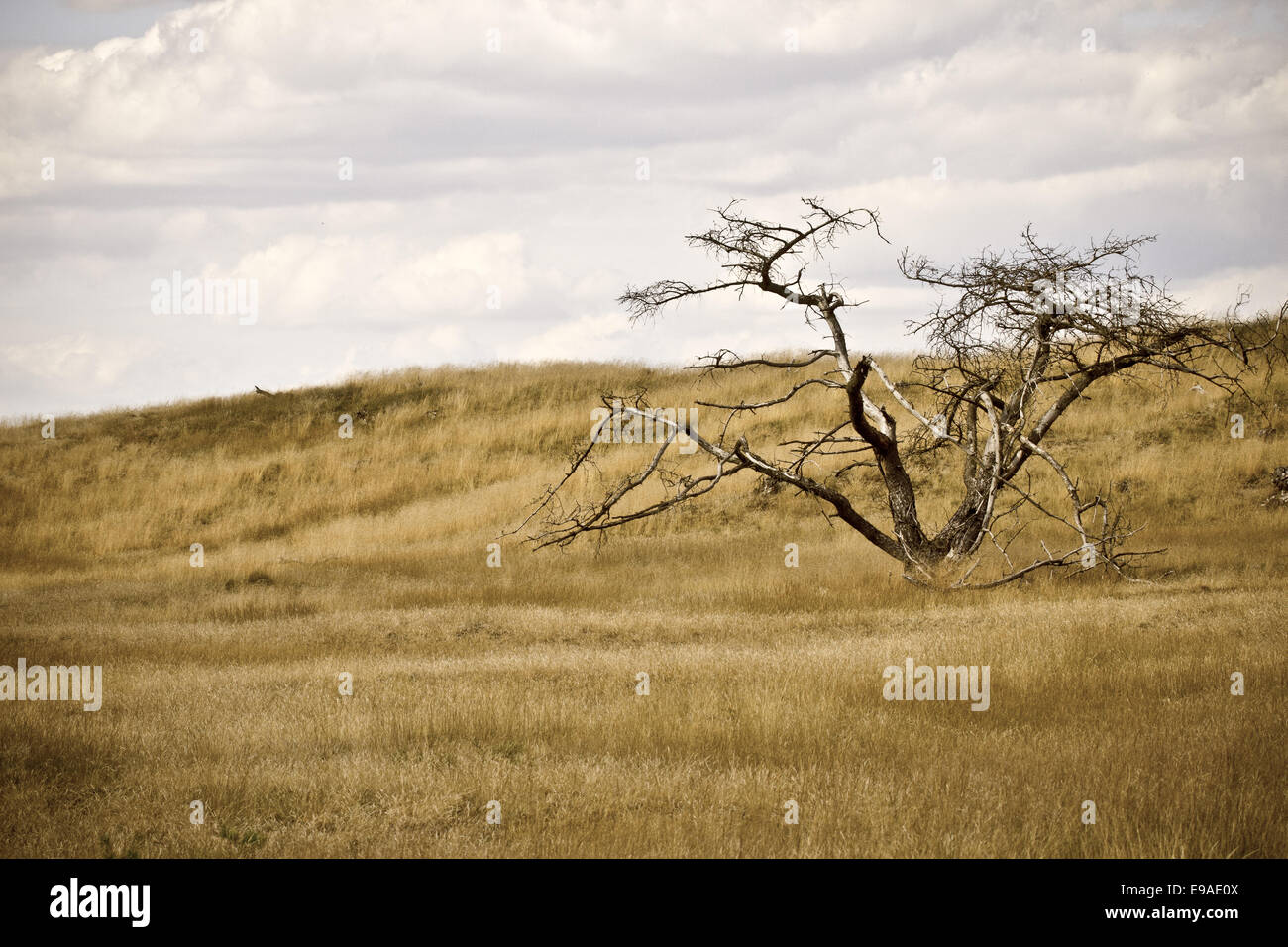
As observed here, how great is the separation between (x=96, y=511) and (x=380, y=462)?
28.6ft

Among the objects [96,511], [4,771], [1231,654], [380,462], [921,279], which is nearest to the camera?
[4,771]

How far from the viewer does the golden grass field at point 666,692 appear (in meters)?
6.46

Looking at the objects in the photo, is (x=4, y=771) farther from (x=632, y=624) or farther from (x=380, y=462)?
(x=380, y=462)

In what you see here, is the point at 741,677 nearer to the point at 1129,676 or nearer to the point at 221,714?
the point at 1129,676

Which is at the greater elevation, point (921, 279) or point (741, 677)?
point (921, 279)

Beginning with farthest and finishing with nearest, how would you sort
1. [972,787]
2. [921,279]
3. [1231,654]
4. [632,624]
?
[921,279]
[632,624]
[1231,654]
[972,787]

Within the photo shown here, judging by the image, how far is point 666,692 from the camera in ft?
32.8

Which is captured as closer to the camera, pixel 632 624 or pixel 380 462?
pixel 632 624

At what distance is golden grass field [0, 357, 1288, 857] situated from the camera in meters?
6.46

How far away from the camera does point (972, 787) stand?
6.95 metres
